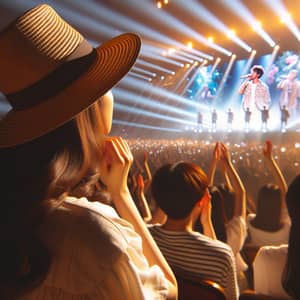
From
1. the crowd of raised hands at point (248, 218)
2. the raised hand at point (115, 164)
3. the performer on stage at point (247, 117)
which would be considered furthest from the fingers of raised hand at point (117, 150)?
the performer on stage at point (247, 117)

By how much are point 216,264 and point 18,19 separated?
0.90 metres

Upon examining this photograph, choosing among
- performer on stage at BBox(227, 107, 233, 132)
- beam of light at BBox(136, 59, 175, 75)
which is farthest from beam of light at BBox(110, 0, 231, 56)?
performer on stage at BBox(227, 107, 233, 132)

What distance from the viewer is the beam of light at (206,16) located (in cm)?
339

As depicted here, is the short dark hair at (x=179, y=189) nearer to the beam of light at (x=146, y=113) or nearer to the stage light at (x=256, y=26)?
the stage light at (x=256, y=26)

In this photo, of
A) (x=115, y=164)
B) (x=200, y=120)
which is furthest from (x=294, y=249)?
(x=200, y=120)

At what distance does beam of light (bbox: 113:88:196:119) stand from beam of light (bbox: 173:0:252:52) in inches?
35.0

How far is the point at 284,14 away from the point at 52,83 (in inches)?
122

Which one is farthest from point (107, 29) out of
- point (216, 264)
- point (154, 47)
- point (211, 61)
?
point (216, 264)

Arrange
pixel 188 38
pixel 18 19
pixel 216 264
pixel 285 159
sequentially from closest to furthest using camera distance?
pixel 18 19
pixel 216 264
pixel 285 159
pixel 188 38

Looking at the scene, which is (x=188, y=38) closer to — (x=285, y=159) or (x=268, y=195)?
(x=285, y=159)

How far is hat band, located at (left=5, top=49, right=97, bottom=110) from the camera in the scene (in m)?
0.63

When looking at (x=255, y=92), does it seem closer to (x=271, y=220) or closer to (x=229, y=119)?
(x=229, y=119)

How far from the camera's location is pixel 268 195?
2.39 m

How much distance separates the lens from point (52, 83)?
63 centimetres
